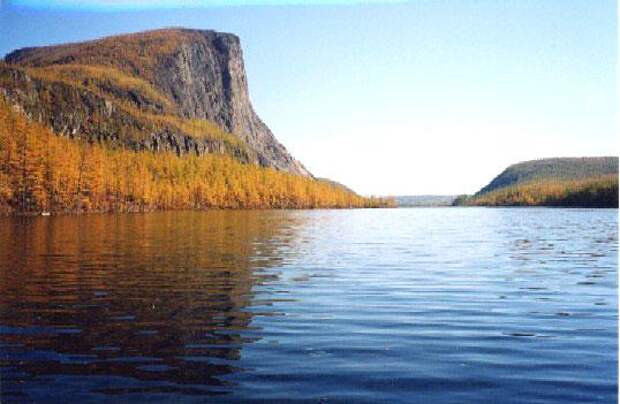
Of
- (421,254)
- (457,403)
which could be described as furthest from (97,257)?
(457,403)

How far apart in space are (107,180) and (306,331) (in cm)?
10966

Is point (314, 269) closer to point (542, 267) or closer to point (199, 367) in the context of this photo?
point (542, 267)

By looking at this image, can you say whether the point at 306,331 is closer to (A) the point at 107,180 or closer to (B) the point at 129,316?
(B) the point at 129,316

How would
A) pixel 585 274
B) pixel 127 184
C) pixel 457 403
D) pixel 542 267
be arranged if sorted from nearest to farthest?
pixel 457 403 → pixel 585 274 → pixel 542 267 → pixel 127 184

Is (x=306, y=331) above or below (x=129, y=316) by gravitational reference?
below

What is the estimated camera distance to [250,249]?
33875 millimetres

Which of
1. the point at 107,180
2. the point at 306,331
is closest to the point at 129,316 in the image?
the point at 306,331

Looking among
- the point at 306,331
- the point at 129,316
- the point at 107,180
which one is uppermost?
the point at 107,180

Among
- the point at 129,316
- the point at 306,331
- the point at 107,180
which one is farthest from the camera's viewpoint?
the point at 107,180

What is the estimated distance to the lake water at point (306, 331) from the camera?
9.36 metres

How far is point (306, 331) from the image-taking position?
13156mm

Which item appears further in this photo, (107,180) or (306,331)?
(107,180)

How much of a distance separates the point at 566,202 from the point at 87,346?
A: 619ft

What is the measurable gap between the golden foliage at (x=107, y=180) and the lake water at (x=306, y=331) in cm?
6518
